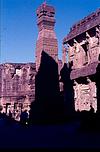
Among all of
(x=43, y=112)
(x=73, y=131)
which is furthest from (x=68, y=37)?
(x=73, y=131)

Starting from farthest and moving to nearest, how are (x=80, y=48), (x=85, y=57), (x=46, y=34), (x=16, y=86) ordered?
(x=16, y=86)
(x=80, y=48)
(x=85, y=57)
(x=46, y=34)

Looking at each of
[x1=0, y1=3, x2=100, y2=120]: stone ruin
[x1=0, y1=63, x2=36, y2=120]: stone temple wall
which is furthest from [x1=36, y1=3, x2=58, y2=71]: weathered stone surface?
[x1=0, y1=63, x2=36, y2=120]: stone temple wall

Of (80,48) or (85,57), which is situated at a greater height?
(80,48)

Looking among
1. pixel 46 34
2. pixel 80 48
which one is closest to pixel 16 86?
pixel 80 48

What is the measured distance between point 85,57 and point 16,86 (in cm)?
1491

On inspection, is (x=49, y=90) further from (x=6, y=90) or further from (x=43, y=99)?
(x=6, y=90)

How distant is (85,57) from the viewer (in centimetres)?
2306

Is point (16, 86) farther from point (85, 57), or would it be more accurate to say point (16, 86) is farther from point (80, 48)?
point (85, 57)

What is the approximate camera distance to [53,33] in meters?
19.9

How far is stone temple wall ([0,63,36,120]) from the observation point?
33469mm

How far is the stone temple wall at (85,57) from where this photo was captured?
65.6 feet

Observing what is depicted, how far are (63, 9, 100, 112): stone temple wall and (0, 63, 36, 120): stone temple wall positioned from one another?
393 inches

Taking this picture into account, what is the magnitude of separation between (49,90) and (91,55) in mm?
4606

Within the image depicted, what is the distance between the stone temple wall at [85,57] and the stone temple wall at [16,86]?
998 centimetres
